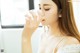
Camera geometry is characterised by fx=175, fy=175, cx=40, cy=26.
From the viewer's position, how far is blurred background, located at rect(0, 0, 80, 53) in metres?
2.21

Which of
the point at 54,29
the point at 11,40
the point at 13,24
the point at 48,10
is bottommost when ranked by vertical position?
the point at 11,40

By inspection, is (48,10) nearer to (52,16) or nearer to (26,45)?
(52,16)

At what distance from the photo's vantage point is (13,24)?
2350mm

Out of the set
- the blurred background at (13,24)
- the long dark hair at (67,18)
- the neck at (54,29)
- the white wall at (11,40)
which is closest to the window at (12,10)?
the blurred background at (13,24)

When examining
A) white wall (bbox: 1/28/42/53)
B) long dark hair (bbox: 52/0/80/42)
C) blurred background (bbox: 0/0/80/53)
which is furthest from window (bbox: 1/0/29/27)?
long dark hair (bbox: 52/0/80/42)

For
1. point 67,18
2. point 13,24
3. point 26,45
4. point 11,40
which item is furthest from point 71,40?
point 13,24

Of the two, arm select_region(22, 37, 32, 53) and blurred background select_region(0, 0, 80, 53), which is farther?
blurred background select_region(0, 0, 80, 53)

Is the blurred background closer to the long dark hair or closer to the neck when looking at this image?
the neck

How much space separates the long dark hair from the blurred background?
1342 millimetres

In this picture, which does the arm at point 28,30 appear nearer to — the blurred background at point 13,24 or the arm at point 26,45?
the arm at point 26,45

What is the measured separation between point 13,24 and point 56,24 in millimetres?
1514

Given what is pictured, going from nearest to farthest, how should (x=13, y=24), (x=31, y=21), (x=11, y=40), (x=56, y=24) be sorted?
(x=31, y=21) < (x=56, y=24) < (x=11, y=40) < (x=13, y=24)

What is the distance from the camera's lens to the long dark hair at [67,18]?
0.80m

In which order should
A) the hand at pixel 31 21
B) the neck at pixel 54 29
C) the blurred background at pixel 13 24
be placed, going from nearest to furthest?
the hand at pixel 31 21 < the neck at pixel 54 29 < the blurred background at pixel 13 24
